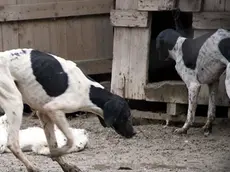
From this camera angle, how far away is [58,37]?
363 inches

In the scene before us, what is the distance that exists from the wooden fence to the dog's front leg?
5.47 ft

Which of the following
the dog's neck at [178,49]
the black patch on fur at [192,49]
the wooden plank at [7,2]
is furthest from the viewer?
the wooden plank at [7,2]

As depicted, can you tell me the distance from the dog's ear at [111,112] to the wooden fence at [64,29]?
308 centimetres

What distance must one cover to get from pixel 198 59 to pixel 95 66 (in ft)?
5.91

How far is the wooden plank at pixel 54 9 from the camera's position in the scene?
8820mm

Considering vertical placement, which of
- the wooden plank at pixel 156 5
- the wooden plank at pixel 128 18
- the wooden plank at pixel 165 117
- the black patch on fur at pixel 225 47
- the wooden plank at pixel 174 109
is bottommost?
the wooden plank at pixel 165 117

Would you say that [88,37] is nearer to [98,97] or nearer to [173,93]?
[173,93]

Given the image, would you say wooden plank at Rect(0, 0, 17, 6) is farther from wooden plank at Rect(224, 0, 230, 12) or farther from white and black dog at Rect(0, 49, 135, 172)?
white and black dog at Rect(0, 49, 135, 172)

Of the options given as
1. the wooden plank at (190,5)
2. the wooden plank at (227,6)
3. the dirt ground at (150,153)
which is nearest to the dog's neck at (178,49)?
the wooden plank at (190,5)

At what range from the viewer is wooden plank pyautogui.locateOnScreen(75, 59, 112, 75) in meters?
9.31

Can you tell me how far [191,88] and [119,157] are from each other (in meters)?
1.45

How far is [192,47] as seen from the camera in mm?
8148

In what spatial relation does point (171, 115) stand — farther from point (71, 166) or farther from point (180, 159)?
point (71, 166)

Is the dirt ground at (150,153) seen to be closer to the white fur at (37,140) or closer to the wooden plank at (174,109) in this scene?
the white fur at (37,140)
